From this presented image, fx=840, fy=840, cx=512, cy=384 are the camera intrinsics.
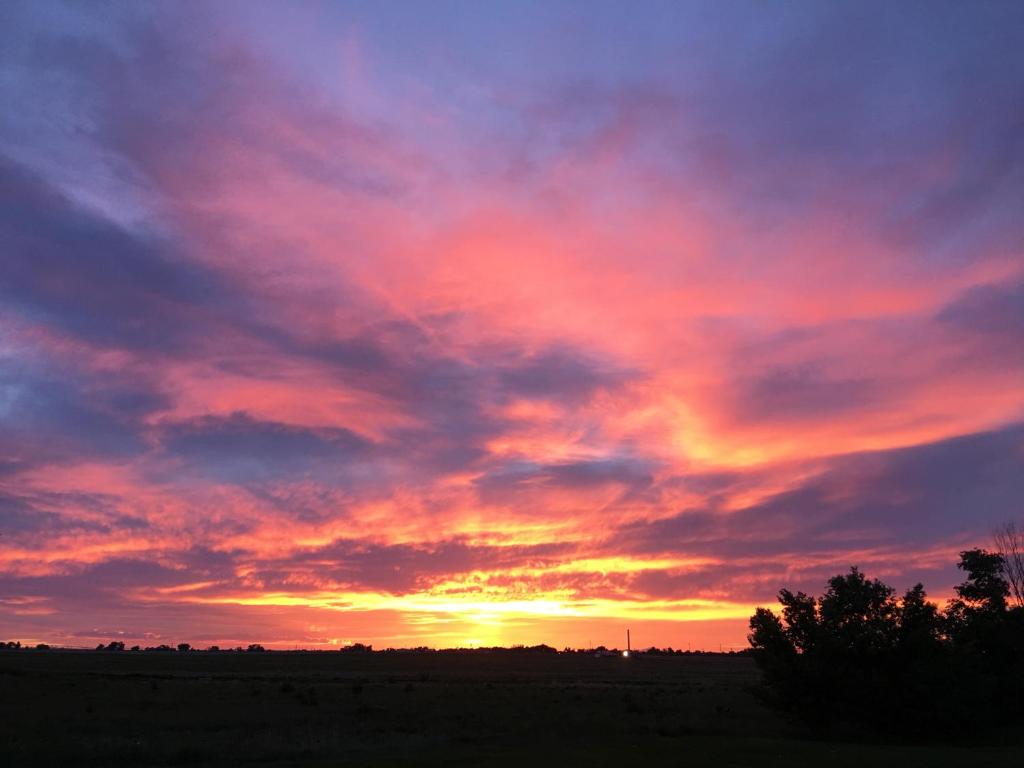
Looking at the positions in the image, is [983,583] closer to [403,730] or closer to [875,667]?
[875,667]

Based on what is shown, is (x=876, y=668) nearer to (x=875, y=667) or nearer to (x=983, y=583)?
(x=875, y=667)

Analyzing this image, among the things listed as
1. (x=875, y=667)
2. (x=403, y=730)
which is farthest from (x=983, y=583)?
(x=403, y=730)

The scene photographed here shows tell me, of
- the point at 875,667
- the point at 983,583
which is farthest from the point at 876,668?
the point at 983,583

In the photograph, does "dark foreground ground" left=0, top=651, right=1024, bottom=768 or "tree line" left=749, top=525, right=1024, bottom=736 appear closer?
"dark foreground ground" left=0, top=651, right=1024, bottom=768

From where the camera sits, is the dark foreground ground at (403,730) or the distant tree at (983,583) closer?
the dark foreground ground at (403,730)

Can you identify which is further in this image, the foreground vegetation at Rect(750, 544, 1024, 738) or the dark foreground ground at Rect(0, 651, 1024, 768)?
the foreground vegetation at Rect(750, 544, 1024, 738)

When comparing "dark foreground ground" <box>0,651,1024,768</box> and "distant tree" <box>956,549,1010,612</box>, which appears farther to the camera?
"distant tree" <box>956,549,1010,612</box>

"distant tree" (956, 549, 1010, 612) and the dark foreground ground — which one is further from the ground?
"distant tree" (956, 549, 1010, 612)

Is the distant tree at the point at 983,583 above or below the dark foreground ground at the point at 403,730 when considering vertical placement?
above

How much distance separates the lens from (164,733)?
40.6 meters

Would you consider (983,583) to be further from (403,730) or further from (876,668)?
(403,730)

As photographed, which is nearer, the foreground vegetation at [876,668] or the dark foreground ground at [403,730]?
the dark foreground ground at [403,730]

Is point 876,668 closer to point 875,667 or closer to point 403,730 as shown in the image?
point 875,667

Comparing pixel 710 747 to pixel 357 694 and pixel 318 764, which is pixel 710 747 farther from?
pixel 357 694
